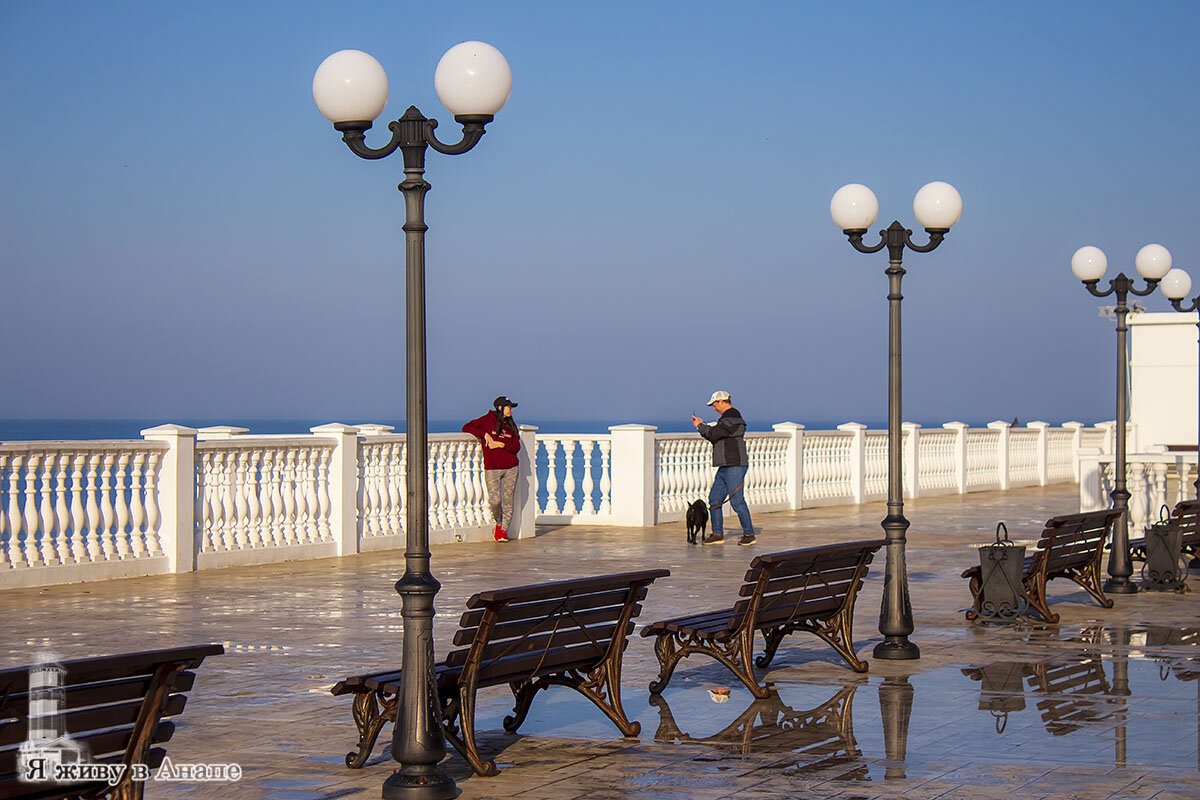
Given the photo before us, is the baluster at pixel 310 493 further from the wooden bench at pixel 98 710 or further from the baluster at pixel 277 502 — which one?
the wooden bench at pixel 98 710

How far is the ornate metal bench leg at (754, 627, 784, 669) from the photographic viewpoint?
1010 centimetres

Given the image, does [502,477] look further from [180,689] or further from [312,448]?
[180,689]

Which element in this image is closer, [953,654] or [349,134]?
[349,134]

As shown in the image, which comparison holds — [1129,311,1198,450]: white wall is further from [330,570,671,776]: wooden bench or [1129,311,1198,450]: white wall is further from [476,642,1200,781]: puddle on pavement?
[330,570,671,776]: wooden bench

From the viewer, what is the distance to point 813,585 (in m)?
10.0

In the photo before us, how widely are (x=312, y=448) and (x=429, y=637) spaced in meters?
11.3

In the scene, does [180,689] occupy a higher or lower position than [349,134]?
lower

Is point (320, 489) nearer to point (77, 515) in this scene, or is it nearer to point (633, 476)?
point (77, 515)

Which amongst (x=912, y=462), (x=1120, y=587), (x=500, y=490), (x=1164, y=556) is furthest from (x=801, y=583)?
(x=912, y=462)

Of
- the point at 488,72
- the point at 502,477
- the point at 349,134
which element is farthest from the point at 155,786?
the point at 502,477

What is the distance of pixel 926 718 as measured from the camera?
8633 mm

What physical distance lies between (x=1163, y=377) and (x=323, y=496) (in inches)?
532

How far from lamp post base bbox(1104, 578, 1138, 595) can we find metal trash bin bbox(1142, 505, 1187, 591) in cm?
30

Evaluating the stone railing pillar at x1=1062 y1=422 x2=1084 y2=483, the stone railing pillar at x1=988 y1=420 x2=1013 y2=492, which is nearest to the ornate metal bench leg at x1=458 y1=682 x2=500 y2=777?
the stone railing pillar at x1=988 y1=420 x2=1013 y2=492
